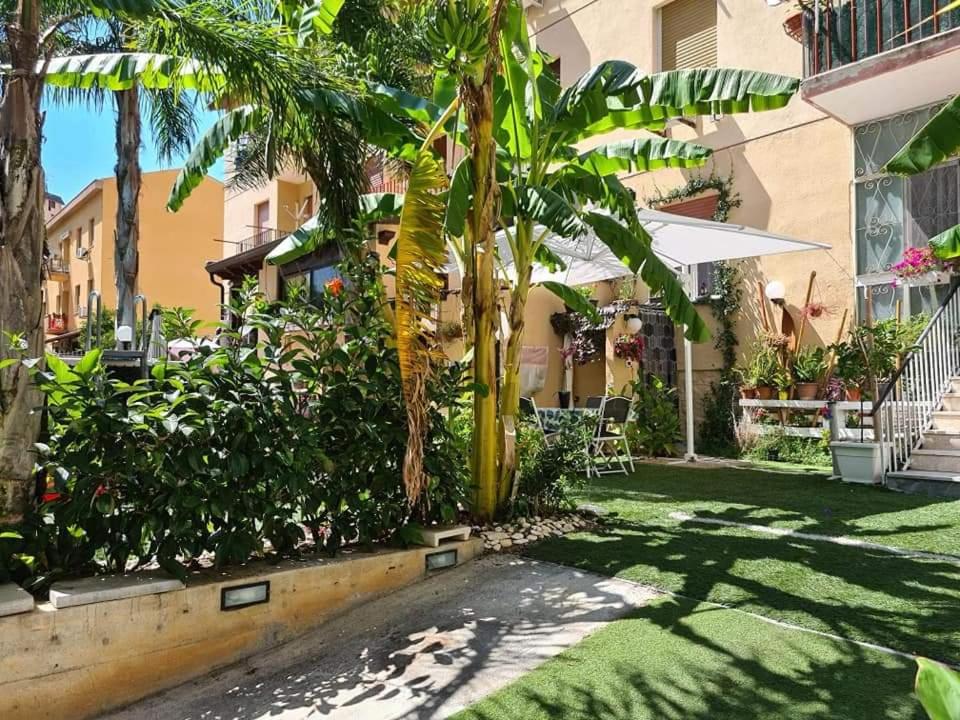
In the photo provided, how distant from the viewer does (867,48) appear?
391 inches

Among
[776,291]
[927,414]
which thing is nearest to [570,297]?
[927,414]

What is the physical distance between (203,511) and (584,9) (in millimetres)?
15025

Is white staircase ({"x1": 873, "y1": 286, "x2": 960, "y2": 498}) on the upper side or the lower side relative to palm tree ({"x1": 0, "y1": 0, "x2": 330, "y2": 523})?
lower

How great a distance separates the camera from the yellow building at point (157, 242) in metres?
31.6

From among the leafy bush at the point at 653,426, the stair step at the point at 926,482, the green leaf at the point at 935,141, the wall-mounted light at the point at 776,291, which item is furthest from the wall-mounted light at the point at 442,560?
the wall-mounted light at the point at 776,291

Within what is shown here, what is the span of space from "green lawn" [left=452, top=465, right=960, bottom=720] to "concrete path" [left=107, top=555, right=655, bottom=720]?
211 millimetres

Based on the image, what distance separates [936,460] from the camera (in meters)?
7.69

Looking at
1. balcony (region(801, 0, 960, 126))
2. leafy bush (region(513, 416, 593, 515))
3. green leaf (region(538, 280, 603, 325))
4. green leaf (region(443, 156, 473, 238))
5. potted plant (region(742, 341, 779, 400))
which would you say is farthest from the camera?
potted plant (region(742, 341, 779, 400))

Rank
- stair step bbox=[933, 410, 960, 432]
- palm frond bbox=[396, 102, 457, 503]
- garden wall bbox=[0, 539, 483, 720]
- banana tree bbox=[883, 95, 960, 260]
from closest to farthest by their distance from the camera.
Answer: garden wall bbox=[0, 539, 483, 720] < banana tree bbox=[883, 95, 960, 260] < palm frond bbox=[396, 102, 457, 503] < stair step bbox=[933, 410, 960, 432]

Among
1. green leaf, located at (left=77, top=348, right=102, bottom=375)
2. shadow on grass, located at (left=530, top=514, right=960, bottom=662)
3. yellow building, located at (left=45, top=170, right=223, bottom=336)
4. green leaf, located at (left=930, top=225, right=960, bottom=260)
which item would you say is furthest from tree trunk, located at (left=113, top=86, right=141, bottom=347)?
yellow building, located at (left=45, top=170, right=223, bottom=336)

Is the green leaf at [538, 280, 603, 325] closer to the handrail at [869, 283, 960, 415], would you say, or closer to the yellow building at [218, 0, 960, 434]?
the handrail at [869, 283, 960, 415]

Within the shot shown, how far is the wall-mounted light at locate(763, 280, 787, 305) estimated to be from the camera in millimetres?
11750

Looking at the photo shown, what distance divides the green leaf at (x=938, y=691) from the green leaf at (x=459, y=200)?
429 cm

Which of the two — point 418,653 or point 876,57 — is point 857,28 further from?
point 418,653
